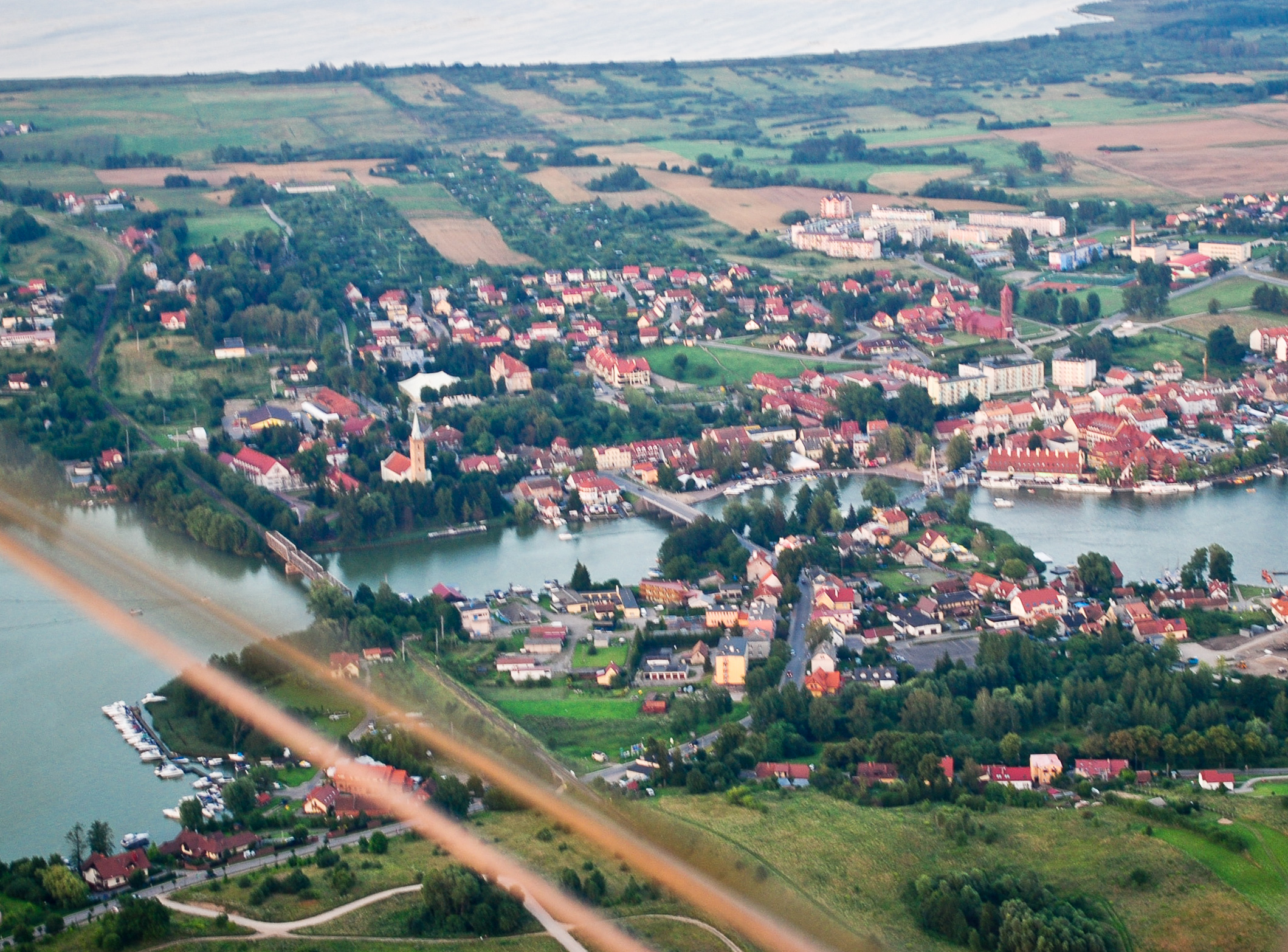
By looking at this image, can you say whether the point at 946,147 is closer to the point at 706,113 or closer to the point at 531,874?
the point at 706,113

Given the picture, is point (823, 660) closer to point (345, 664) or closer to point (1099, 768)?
point (1099, 768)

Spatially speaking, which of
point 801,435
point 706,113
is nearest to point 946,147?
point 706,113

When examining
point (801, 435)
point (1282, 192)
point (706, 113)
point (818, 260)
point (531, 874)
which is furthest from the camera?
point (706, 113)

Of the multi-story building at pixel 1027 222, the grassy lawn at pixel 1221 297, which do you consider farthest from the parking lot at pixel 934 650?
the multi-story building at pixel 1027 222

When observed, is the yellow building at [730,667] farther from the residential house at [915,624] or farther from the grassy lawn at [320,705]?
the grassy lawn at [320,705]

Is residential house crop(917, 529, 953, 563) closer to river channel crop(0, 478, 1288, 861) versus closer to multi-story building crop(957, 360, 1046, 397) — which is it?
river channel crop(0, 478, 1288, 861)
